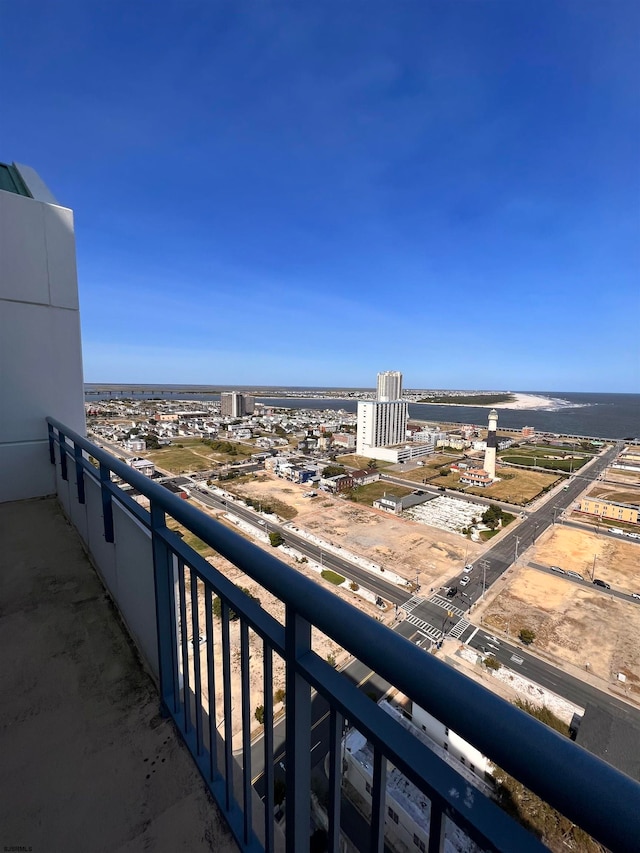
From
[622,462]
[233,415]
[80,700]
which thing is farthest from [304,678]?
[233,415]

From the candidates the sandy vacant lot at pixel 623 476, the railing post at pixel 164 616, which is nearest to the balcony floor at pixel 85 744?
the railing post at pixel 164 616

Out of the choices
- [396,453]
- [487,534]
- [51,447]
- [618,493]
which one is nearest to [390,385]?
[396,453]

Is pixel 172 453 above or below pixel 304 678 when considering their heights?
below

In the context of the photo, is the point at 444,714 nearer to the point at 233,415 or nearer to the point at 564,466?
the point at 564,466

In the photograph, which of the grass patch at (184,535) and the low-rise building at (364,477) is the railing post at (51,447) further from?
the low-rise building at (364,477)

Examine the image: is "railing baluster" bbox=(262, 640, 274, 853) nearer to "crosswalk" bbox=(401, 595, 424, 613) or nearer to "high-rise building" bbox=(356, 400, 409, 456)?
"crosswalk" bbox=(401, 595, 424, 613)
